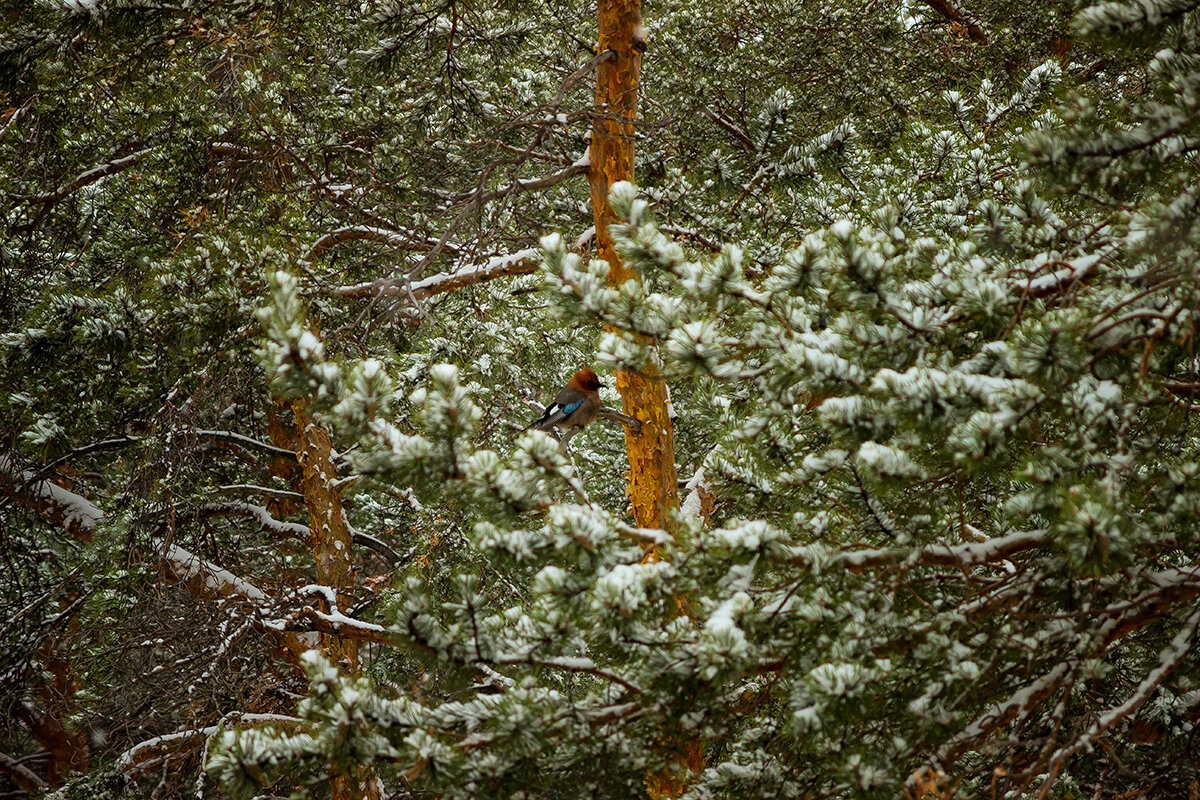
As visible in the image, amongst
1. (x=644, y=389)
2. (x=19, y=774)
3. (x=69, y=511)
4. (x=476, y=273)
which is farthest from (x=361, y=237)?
(x=19, y=774)

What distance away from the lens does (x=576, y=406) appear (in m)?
4.50

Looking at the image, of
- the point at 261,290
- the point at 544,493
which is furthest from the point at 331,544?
the point at 544,493

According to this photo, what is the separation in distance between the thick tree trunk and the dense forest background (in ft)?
0.08

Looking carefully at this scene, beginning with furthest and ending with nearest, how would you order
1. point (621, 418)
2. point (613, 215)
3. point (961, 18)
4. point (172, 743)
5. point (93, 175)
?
point (961, 18) → point (172, 743) → point (93, 175) → point (613, 215) → point (621, 418)

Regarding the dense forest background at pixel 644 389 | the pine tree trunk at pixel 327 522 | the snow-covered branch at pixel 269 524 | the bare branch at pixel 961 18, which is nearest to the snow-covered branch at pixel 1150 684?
the dense forest background at pixel 644 389

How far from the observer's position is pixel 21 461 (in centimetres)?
632

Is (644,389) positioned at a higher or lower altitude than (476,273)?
lower

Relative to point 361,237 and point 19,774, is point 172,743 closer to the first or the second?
point 361,237

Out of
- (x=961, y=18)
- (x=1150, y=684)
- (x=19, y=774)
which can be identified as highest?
(x=961, y=18)

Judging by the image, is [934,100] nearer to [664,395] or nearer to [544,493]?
[664,395]

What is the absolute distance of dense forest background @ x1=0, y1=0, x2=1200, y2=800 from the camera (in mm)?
2504

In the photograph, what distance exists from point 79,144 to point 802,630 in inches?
240

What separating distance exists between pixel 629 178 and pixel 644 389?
123 cm

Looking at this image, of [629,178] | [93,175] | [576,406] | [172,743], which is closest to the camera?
[576,406]
